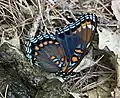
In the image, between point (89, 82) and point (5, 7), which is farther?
point (5, 7)

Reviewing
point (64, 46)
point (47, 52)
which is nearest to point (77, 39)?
point (64, 46)

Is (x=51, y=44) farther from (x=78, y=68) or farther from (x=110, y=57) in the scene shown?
(x=110, y=57)

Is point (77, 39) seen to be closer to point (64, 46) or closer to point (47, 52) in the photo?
point (64, 46)

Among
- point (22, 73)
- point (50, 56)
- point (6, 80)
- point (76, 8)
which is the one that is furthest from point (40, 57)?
point (76, 8)
